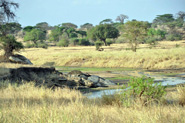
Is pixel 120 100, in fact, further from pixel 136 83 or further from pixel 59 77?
pixel 59 77

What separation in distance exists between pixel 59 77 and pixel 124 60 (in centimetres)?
1699

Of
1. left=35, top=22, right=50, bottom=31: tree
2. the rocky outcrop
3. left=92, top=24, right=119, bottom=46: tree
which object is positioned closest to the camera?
the rocky outcrop

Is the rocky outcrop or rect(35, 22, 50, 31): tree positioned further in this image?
rect(35, 22, 50, 31): tree

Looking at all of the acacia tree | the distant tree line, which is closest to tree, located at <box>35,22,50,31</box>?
the distant tree line

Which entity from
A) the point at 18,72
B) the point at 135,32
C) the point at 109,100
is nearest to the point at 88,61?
the point at 135,32

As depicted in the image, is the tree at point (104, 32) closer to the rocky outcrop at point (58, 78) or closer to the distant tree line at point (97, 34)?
the distant tree line at point (97, 34)

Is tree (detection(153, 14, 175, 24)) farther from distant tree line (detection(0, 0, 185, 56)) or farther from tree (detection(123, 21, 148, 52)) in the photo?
tree (detection(123, 21, 148, 52))

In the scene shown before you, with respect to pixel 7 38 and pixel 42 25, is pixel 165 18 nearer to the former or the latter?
pixel 42 25

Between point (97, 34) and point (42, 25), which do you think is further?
point (42, 25)

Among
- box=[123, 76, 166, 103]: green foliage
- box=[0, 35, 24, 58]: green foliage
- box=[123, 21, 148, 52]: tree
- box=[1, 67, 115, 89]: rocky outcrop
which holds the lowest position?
box=[1, 67, 115, 89]: rocky outcrop

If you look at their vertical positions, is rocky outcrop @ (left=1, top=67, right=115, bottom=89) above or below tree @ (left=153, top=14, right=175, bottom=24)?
below

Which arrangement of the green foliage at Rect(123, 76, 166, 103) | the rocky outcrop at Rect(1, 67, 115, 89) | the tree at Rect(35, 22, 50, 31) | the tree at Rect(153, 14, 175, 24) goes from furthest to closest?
1. the tree at Rect(153, 14, 175, 24)
2. the tree at Rect(35, 22, 50, 31)
3. the rocky outcrop at Rect(1, 67, 115, 89)
4. the green foliage at Rect(123, 76, 166, 103)

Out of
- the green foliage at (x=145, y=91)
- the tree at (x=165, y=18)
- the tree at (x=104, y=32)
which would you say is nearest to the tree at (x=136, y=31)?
the tree at (x=104, y=32)

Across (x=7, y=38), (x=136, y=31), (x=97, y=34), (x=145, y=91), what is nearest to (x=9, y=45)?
(x=7, y=38)
